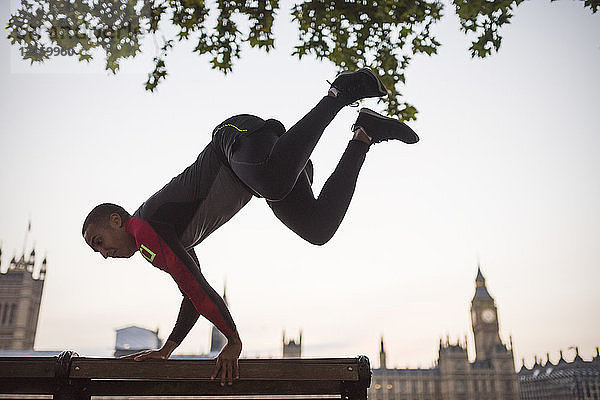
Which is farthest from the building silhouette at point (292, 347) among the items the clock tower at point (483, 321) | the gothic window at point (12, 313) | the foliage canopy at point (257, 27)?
the foliage canopy at point (257, 27)

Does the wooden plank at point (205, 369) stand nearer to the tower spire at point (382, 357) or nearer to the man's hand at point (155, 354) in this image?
the man's hand at point (155, 354)

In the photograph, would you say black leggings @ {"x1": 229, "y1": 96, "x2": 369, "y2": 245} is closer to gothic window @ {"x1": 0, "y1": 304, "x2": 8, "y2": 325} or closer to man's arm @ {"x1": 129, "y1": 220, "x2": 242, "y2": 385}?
man's arm @ {"x1": 129, "y1": 220, "x2": 242, "y2": 385}

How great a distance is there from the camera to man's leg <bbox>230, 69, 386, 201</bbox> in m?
2.02

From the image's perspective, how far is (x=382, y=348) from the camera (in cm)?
8325

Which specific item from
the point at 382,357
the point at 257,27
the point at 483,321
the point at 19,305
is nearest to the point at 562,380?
the point at 483,321

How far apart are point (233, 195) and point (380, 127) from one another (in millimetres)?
849

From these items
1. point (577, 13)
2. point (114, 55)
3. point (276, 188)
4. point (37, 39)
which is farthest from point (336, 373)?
point (577, 13)

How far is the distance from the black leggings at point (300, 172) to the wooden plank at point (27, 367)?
1044 mm

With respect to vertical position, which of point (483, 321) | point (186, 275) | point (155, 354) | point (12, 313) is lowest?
point (155, 354)

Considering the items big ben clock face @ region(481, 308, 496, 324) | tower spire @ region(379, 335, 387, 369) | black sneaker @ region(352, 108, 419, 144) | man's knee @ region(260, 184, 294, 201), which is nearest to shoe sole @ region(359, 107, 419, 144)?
black sneaker @ region(352, 108, 419, 144)

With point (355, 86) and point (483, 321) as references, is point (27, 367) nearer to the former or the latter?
point (355, 86)

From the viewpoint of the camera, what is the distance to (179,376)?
1.82 metres

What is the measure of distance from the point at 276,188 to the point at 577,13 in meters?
5.82

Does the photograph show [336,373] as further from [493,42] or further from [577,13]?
[577,13]
